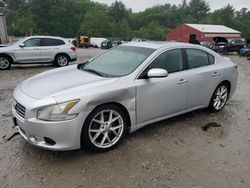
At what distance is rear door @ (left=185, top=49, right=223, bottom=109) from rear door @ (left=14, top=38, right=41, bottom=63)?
872 cm

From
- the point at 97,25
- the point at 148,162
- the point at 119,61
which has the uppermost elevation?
the point at 97,25

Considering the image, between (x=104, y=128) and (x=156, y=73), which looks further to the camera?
(x=156, y=73)

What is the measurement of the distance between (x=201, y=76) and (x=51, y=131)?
2868mm

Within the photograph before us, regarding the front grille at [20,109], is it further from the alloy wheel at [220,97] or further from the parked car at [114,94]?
the alloy wheel at [220,97]

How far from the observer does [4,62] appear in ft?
37.2

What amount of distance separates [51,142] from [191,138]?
2.23 m

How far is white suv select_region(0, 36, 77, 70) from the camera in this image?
37.3 ft

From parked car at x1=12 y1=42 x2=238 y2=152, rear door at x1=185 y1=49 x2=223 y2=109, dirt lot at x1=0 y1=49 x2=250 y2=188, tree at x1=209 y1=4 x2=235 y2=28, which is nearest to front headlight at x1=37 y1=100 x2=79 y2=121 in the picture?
parked car at x1=12 y1=42 x2=238 y2=152

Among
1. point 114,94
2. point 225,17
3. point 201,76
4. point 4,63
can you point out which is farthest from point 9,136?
point 225,17

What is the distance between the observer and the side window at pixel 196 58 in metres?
4.75

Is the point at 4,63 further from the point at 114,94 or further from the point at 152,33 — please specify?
the point at 152,33

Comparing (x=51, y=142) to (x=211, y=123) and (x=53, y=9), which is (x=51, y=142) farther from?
(x=53, y=9)

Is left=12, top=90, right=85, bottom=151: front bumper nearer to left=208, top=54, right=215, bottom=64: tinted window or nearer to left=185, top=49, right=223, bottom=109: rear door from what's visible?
left=185, top=49, right=223, bottom=109: rear door

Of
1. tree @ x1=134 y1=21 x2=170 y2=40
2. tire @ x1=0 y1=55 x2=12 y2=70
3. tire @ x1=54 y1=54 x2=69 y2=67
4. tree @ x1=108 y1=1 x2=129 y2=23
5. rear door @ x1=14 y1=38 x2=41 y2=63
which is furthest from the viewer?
tree @ x1=108 y1=1 x2=129 y2=23
